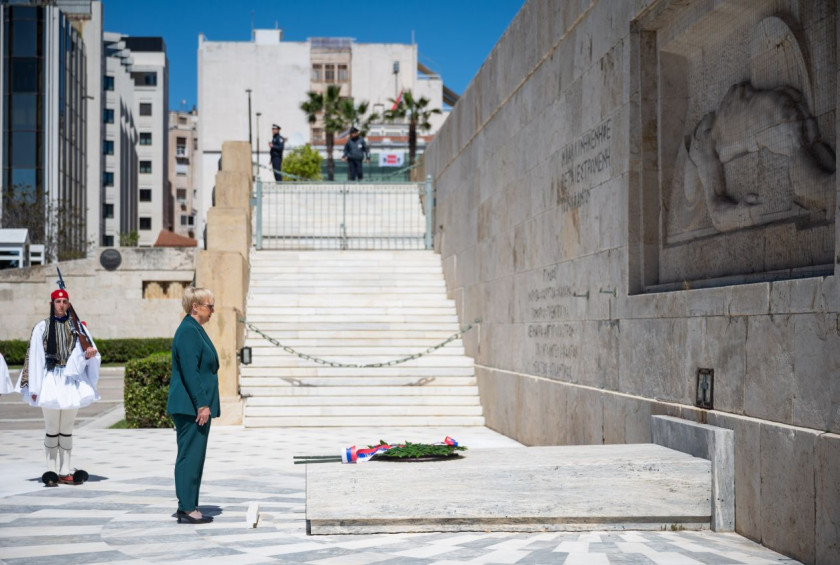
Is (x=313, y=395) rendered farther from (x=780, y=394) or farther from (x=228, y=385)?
(x=780, y=394)

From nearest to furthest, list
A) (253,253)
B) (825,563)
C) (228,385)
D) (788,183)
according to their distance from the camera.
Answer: (825,563), (788,183), (228,385), (253,253)

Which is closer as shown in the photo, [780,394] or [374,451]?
[780,394]

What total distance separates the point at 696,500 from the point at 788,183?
2.27 metres

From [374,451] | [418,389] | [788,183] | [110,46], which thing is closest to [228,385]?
[418,389]

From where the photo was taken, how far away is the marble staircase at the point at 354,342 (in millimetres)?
15602

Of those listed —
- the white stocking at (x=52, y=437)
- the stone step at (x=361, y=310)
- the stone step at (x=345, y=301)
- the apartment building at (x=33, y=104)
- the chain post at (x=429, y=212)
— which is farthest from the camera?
the apartment building at (x=33, y=104)

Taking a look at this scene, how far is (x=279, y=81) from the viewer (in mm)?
80500

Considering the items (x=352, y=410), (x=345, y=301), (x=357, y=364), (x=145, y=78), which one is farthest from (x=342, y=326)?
(x=145, y=78)

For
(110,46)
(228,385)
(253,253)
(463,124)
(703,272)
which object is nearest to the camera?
(703,272)

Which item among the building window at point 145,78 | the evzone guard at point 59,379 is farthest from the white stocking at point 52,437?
the building window at point 145,78

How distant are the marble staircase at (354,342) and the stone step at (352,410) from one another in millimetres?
16

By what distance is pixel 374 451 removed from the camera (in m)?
7.84

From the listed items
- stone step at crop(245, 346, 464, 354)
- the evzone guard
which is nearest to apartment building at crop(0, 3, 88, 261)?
stone step at crop(245, 346, 464, 354)

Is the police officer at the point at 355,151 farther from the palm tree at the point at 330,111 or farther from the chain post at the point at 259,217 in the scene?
the palm tree at the point at 330,111
